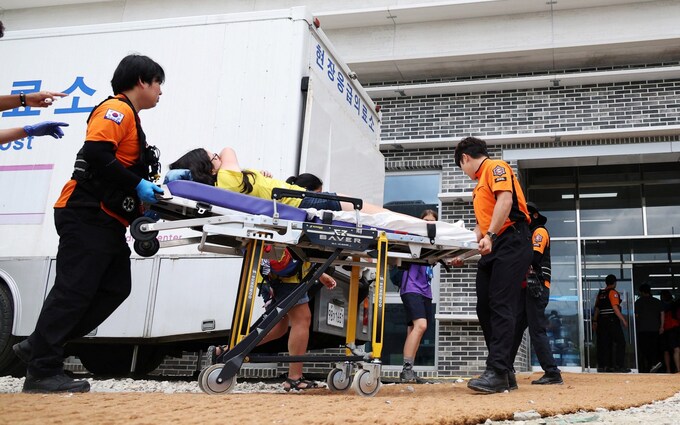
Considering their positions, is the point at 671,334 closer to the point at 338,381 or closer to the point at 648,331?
the point at 648,331

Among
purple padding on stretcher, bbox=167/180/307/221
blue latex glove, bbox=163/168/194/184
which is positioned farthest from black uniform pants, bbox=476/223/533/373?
blue latex glove, bbox=163/168/194/184

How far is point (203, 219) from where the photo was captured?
154 inches

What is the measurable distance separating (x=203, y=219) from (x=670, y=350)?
36.4 ft

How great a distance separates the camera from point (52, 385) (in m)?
3.74

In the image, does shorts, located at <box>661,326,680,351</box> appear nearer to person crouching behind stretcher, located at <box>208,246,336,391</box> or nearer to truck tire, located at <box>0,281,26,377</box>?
person crouching behind stretcher, located at <box>208,246,336,391</box>

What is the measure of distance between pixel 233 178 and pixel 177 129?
2.21m

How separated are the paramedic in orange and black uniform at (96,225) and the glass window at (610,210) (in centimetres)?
984

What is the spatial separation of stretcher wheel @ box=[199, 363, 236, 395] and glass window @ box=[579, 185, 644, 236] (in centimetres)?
978

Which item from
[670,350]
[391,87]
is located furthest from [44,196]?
[670,350]

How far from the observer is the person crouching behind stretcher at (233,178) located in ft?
14.6

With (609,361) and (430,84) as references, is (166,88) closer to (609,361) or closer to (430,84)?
(430,84)

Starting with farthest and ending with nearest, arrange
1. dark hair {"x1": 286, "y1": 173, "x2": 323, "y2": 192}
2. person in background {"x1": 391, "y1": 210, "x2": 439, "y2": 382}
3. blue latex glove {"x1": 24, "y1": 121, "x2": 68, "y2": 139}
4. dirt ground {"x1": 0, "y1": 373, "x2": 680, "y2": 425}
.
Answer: person in background {"x1": 391, "y1": 210, "x2": 439, "y2": 382}
dark hair {"x1": 286, "y1": 173, "x2": 323, "y2": 192}
blue latex glove {"x1": 24, "y1": 121, "x2": 68, "y2": 139}
dirt ground {"x1": 0, "y1": 373, "x2": 680, "y2": 425}

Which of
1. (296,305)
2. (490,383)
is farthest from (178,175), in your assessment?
(490,383)

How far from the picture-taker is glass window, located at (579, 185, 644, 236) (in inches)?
481
